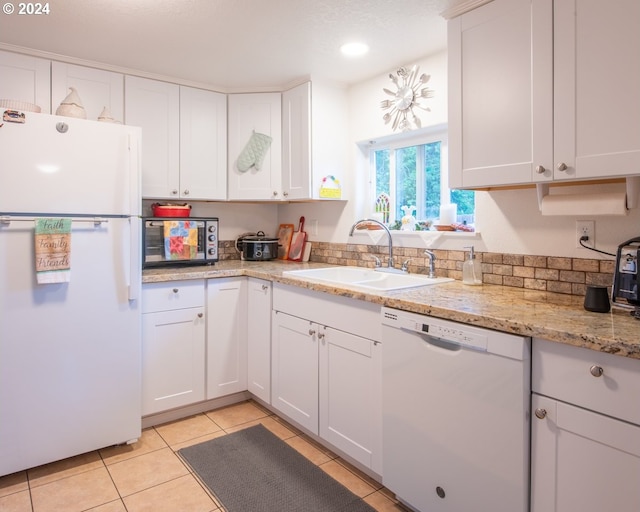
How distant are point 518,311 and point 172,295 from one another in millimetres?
1878

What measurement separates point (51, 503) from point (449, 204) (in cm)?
241

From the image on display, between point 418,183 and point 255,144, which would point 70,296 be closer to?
point 255,144

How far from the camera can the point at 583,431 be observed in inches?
46.8

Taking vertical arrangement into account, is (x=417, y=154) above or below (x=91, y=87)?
below

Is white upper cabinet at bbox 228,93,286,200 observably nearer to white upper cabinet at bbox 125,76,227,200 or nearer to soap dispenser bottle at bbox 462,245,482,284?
white upper cabinet at bbox 125,76,227,200

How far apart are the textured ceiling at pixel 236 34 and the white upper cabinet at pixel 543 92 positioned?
0.31 meters

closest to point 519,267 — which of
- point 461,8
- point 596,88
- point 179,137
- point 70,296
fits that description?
point 596,88

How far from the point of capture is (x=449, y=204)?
2471 mm

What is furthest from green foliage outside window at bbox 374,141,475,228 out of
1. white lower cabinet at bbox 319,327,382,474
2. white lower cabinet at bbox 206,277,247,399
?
white lower cabinet at bbox 206,277,247,399

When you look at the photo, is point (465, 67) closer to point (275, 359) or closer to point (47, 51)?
point (275, 359)

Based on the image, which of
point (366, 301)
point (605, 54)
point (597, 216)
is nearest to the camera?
point (605, 54)

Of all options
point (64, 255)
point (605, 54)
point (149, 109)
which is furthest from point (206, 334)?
point (605, 54)

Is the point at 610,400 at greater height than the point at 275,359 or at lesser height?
greater

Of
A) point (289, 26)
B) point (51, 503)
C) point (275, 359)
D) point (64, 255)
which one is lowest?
point (51, 503)
